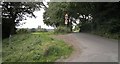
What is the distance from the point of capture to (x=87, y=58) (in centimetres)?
1302

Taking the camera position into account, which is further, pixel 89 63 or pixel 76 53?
pixel 76 53

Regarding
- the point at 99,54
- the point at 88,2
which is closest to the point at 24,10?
the point at 88,2

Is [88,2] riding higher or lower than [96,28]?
higher

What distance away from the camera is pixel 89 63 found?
11.9m

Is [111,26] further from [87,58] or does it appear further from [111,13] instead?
[87,58]

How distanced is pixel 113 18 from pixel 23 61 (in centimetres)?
1199

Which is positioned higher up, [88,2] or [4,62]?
[88,2]

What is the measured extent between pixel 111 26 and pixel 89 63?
10981mm

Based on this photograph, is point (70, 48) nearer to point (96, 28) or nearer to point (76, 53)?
point (76, 53)

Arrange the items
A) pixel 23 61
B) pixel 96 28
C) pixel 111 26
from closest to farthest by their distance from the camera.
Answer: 1. pixel 23 61
2. pixel 111 26
3. pixel 96 28

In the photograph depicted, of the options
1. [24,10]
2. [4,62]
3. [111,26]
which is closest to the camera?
[4,62]

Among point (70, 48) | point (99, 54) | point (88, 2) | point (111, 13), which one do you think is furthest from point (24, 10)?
point (99, 54)

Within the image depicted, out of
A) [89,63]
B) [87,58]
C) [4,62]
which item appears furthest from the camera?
[4,62]

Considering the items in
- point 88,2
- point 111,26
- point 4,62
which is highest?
point 88,2
